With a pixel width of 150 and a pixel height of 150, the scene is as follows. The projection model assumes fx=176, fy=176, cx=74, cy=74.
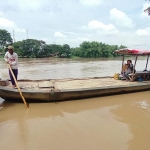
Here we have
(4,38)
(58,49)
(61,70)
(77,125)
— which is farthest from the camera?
(4,38)

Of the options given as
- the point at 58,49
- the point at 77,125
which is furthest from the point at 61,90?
the point at 58,49

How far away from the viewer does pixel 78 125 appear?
4352mm

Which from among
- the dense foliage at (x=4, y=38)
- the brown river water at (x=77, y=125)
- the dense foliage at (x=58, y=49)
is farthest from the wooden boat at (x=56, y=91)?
the dense foliage at (x=4, y=38)

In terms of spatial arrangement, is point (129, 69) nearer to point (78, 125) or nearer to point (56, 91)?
point (56, 91)

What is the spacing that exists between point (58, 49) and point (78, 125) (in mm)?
49431

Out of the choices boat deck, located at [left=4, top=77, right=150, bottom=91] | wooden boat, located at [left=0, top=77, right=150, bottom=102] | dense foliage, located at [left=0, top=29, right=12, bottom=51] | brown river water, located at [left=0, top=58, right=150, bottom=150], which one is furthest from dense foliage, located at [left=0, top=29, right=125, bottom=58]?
brown river water, located at [left=0, top=58, right=150, bottom=150]

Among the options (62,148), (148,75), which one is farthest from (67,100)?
(148,75)

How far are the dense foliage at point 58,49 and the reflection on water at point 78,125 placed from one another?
44627 millimetres

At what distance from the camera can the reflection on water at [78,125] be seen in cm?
354

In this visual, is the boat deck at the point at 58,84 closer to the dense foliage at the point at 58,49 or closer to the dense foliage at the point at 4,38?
the dense foliage at the point at 58,49

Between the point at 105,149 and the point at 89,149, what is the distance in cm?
31

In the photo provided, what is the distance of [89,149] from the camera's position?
335cm

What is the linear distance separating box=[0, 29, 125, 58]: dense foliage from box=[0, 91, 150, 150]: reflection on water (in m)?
44.6

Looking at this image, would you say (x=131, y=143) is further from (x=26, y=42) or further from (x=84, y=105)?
(x=26, y=42)
